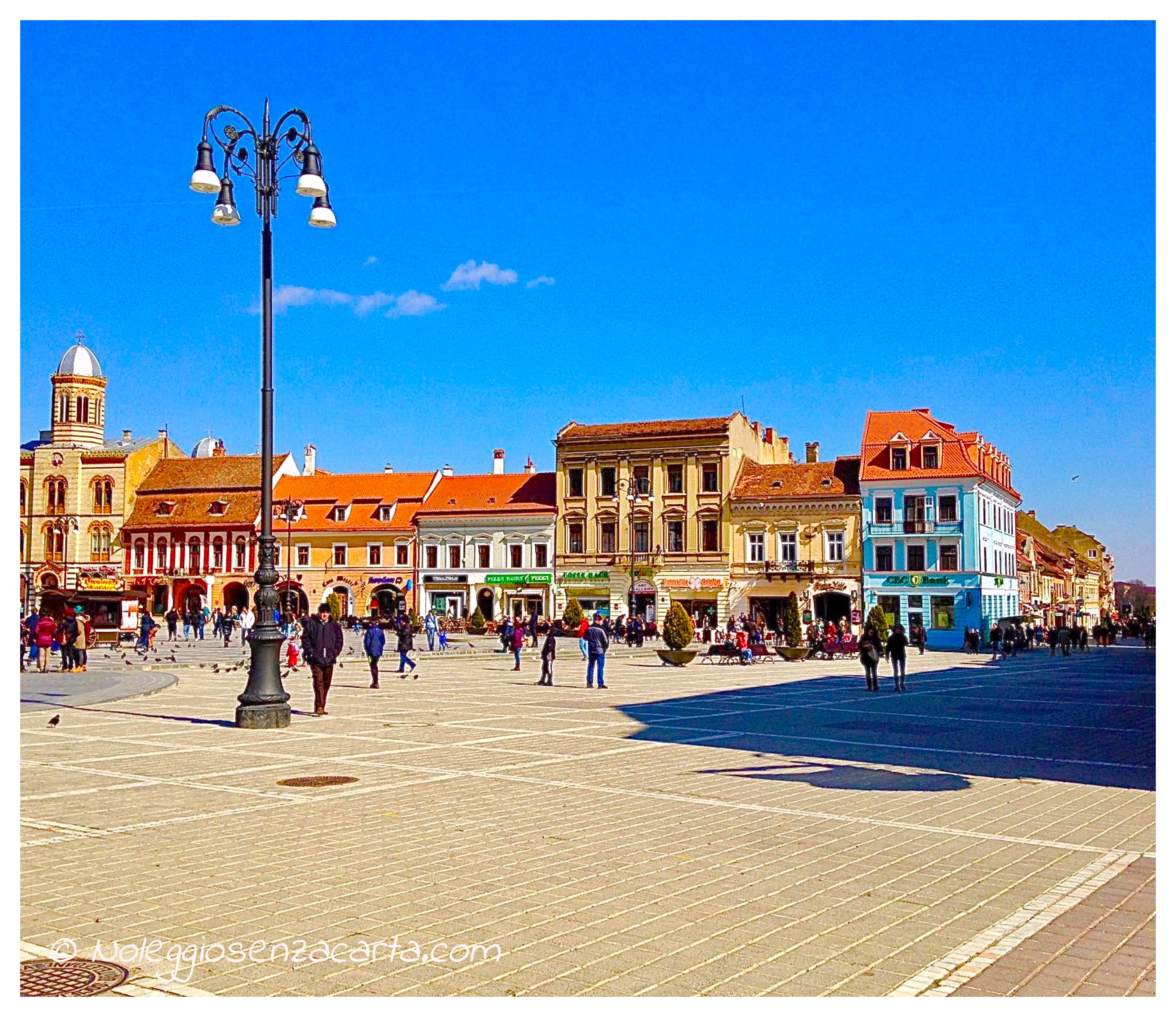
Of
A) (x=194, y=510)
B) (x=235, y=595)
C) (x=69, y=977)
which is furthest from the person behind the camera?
(x=194, y=510)

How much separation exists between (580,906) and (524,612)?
195 ft

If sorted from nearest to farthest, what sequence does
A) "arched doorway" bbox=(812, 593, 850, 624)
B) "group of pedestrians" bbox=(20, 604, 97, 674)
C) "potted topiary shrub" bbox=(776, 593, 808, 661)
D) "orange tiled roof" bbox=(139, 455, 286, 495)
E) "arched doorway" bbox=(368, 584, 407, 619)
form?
1. "group of pedestrians" bbox=(20, 604, 97, 674)
2. "potted topiary shrub" bbox=(776, 593, 808, 661)
3. "arched doorway" bbox=(812, 593, 850, 624)
4. "arched doorway" bbox=(368, 584, 407, 619)
5. "orange tiled roof" bbox=(139, 455, 286, 495)

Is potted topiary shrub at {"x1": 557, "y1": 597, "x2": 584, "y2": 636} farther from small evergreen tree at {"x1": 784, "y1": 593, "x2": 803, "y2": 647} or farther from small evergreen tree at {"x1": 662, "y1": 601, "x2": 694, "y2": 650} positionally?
small evergreen tree at {"x1": 662, "y1": 601, "x2": 694, "y2": 650}

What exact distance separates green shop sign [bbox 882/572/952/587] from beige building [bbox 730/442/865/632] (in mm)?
1431

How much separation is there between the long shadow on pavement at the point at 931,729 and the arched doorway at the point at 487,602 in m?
38.7

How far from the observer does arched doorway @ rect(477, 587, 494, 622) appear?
218 feet

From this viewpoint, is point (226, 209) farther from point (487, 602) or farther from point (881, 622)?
point (487, 602)

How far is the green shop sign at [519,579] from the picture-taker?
6594 cm

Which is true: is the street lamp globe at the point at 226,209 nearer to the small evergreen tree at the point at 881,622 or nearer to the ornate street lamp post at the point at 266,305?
the ornate street lamp post at the point at 266,305

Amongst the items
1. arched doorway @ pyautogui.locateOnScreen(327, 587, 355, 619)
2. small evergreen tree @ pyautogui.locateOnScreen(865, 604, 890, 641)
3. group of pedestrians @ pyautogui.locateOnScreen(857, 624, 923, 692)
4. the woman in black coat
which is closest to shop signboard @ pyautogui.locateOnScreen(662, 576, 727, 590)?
small evergreen tree @ pyautogui.locateOnScreen(865, 604, 890, 641)

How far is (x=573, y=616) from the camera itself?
54844 mm

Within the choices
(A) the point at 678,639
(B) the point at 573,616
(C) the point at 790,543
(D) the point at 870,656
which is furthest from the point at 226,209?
(C) the point at 790,543

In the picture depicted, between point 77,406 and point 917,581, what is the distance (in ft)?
178

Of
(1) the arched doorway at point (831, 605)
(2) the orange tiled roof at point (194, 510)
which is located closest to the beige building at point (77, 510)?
(2) the orange tiled roof at point (194, 510)
